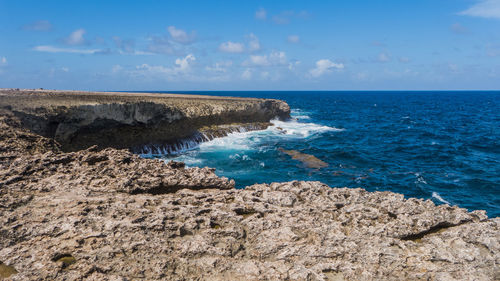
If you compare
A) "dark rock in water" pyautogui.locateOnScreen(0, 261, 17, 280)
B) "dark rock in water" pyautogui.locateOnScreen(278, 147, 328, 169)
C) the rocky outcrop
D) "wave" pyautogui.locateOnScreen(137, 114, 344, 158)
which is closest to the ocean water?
"wave" pyautogui.locateOnScreen(137, 114, 344, 158)

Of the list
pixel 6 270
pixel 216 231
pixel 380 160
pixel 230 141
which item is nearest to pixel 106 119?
pixel 230 141

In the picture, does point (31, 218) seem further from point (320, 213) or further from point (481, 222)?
Answer: point (481, 222)

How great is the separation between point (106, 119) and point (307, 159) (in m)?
20.9

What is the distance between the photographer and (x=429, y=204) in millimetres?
9633

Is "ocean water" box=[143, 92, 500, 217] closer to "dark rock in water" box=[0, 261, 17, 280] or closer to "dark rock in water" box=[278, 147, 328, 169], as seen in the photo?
"dark rock in water" box=[278, 147, 328, 169]

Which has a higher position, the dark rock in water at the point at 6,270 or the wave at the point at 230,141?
the dark rock in water at the point at 6,270

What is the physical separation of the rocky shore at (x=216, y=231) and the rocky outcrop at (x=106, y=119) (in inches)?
720

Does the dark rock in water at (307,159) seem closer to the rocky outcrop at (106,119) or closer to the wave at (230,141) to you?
the wave at (230,141)

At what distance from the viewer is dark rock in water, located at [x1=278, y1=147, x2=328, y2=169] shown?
29.8 m

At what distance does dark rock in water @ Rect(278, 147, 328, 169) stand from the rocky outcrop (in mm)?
13574

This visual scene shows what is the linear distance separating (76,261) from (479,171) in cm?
3246

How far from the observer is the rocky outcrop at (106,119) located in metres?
25.8

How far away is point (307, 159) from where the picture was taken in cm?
3234

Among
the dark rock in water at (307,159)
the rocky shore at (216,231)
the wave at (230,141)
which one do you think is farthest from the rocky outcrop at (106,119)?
the rocky shore at (216,231)
